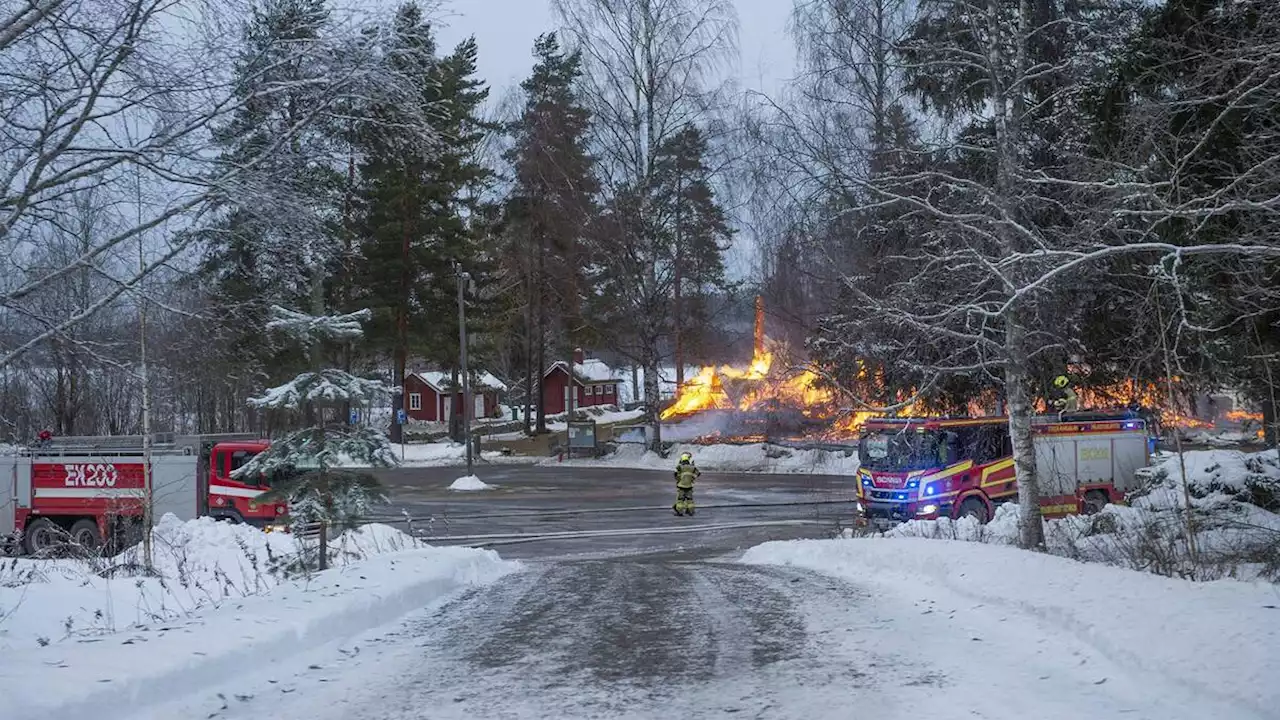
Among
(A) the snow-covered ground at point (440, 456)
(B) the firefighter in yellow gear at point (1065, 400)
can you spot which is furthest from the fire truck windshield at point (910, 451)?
(A) the snow-covered ground at point (440, 456)

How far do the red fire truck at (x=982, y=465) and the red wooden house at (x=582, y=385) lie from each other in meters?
57.1

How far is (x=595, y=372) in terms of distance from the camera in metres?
98.1

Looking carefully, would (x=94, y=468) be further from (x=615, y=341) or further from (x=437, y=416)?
(x=437, y=416)

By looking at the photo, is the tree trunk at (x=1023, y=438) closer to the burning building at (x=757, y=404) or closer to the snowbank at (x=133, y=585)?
the snowbank at (x=133, y=585)

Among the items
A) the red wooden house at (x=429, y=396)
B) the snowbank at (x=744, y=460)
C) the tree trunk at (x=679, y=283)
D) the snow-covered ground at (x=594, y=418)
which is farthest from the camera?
the red wooden house at (x=429, y=396)

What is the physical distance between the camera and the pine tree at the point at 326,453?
11.2 m

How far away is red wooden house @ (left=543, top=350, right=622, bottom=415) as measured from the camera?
8543cm

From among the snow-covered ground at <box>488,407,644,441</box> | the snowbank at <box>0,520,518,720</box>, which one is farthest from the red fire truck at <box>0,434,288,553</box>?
the snow-covered ground at <box>488,407,644,441</box>

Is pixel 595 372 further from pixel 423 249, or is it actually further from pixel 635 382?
pixel 423 249

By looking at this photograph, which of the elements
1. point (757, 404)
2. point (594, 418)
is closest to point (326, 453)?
point (757, 404)

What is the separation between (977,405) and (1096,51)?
50.3 ft

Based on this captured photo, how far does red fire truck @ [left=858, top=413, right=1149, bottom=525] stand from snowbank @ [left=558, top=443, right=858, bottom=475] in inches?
636

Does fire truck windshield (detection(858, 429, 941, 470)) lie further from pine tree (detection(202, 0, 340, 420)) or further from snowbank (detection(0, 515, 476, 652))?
pine tree (detection(202, 0, 340, 420))

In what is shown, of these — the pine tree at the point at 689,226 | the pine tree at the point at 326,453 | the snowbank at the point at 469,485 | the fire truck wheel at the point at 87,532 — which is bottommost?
the snowbank at the point at 469,485
